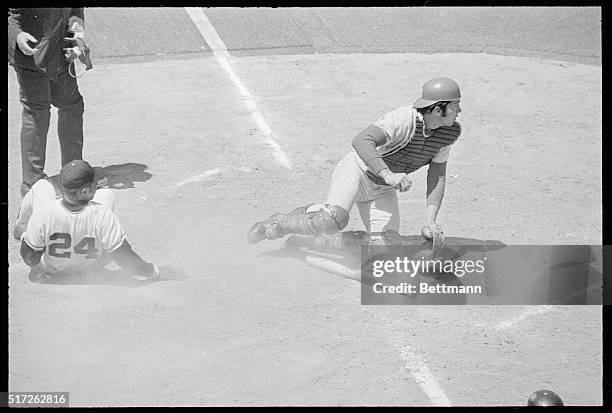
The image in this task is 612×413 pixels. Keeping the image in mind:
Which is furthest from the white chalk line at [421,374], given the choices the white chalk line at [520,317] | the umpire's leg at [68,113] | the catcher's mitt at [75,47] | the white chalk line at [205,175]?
the catcher's mitt at [75,47]

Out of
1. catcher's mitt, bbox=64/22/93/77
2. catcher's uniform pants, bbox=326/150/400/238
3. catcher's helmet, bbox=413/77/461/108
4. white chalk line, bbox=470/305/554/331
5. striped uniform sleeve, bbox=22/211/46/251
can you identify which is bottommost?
white chalk line, bbox=470/305/554/331

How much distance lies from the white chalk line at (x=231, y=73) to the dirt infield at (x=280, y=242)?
4.1 inches

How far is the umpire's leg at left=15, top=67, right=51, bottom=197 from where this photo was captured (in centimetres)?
898

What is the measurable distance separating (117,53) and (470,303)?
684cm

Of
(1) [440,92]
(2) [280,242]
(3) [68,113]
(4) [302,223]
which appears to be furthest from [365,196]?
(3) [68,113]

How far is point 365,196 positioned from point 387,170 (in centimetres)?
75

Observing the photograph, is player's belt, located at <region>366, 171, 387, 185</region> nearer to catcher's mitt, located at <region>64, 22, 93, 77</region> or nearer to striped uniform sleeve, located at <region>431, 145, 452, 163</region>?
striped uniform sleeve, located at <region>431, 145, 452, 163</region>

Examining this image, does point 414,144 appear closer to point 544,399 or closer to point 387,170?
point 387,170

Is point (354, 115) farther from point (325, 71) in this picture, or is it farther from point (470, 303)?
point (470, 303)

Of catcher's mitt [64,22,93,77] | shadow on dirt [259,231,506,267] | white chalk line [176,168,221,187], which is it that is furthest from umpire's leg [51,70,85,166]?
shadow on dirt [259,231,506,267]

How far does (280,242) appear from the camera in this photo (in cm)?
880

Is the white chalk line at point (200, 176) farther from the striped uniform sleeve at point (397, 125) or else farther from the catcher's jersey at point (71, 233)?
the striped uniform sleeve at point (397, 125)

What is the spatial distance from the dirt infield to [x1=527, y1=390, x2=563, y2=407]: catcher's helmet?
355 mm

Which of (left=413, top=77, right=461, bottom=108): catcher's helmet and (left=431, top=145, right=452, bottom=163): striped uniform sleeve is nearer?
(left=413, top=77, right=461, bottom=108): catcher's helmet
